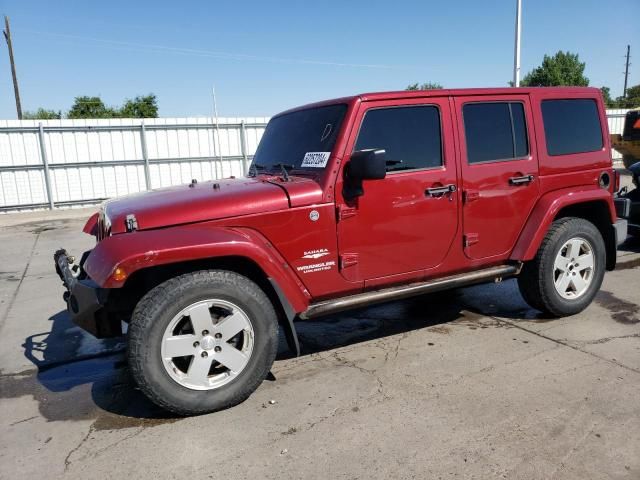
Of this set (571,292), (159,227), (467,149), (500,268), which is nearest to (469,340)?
(500,268)

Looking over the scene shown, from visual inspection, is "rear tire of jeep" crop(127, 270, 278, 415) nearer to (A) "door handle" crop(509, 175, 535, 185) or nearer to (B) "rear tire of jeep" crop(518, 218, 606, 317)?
(A) "door handle" crop(509, 175, 535, 185)

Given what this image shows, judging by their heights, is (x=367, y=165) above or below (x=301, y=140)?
below

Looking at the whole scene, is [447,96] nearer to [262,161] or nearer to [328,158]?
[328,158]

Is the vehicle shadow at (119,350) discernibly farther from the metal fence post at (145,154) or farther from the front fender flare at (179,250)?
the metal fence post at (145,154)

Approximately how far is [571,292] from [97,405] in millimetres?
4037

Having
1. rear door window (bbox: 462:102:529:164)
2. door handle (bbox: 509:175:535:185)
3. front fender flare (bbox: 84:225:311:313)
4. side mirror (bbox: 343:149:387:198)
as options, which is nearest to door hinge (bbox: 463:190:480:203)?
rear door window (bbox: 462:102:529:164)

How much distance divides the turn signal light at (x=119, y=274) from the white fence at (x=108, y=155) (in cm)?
1448

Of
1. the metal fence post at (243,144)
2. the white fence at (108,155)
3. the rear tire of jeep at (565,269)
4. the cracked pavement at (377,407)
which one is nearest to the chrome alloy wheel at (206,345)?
the cracked pavement at (377,407)

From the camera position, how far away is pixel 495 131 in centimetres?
404

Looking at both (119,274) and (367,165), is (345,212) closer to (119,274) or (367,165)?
(367,165)

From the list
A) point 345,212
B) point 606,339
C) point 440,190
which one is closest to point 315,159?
point 345,212

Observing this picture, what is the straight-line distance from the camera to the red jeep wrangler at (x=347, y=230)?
3002 mm

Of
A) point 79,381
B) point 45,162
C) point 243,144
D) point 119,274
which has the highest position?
point 243,144

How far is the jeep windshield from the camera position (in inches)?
141
